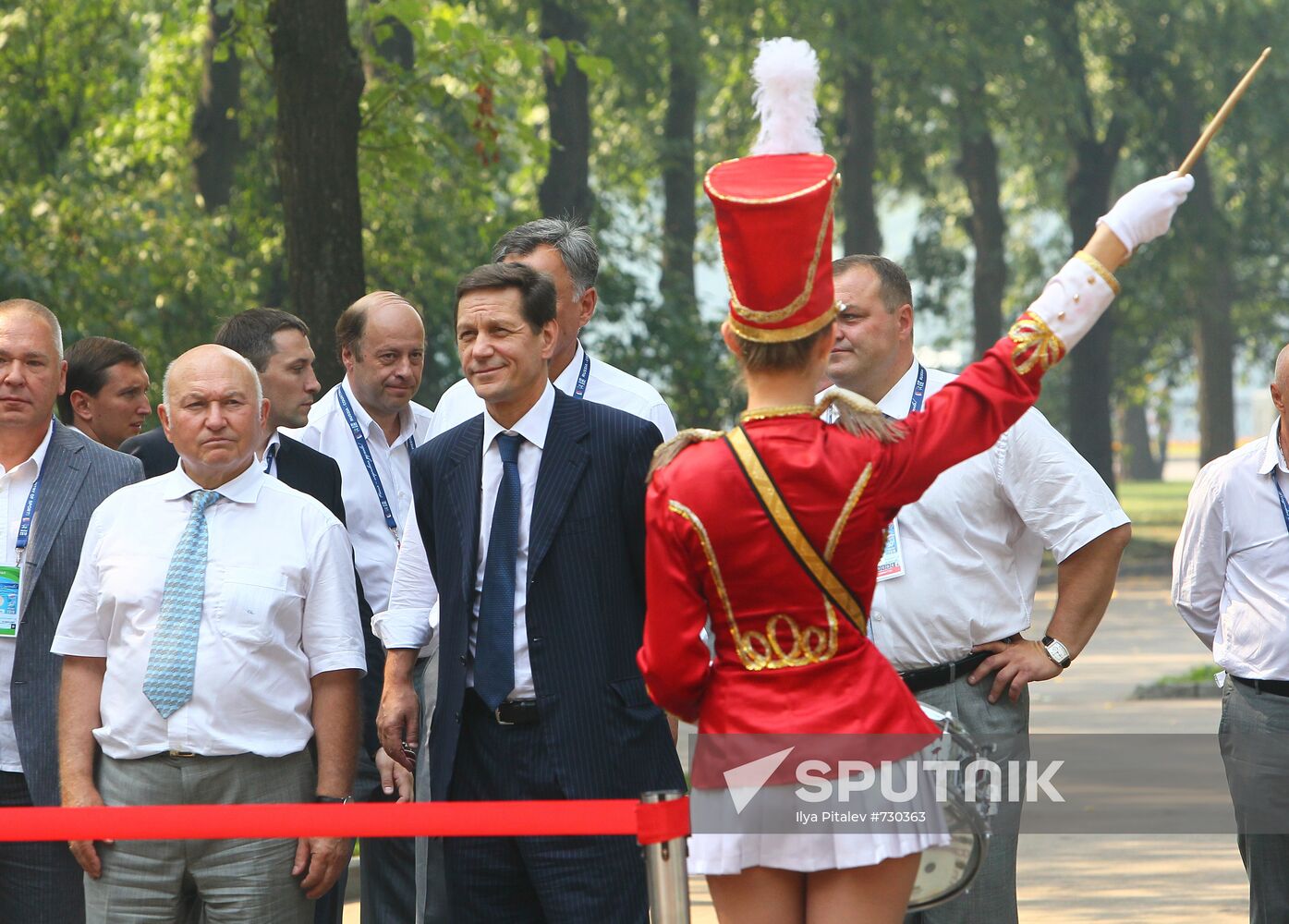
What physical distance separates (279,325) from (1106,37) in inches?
1108

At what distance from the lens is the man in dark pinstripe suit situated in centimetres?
463

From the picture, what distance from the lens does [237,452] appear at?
16.1 ft

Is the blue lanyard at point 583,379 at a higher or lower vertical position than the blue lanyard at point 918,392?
higher

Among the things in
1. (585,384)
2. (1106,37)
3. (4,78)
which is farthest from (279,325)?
(1106,37)

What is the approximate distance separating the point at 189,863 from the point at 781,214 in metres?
2.44

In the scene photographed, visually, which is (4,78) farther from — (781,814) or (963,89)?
(781,814)

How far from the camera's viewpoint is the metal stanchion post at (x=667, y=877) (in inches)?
152

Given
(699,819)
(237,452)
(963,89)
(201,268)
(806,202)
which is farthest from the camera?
(963,89)

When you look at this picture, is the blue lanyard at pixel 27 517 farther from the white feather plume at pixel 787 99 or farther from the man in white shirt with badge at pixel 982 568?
the white feather plume at pixel 787 99

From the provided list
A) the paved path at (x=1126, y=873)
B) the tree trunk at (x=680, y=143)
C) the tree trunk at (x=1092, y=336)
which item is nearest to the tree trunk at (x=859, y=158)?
the tree trunk at (x=680, y=143)

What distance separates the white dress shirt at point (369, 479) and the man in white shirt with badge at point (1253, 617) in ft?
8.75

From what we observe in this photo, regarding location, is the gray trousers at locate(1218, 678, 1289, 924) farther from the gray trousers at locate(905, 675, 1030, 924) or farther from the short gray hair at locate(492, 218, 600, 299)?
the short gray hair at locate(492, 218, 600, 299)

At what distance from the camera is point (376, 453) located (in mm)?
6410

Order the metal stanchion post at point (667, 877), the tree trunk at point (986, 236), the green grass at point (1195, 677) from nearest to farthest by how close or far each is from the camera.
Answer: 1. the metal stanchion post at point (667, 877)
2. the green grass at point (1195, 677)
3. the tree trunk at point (986, 236)
